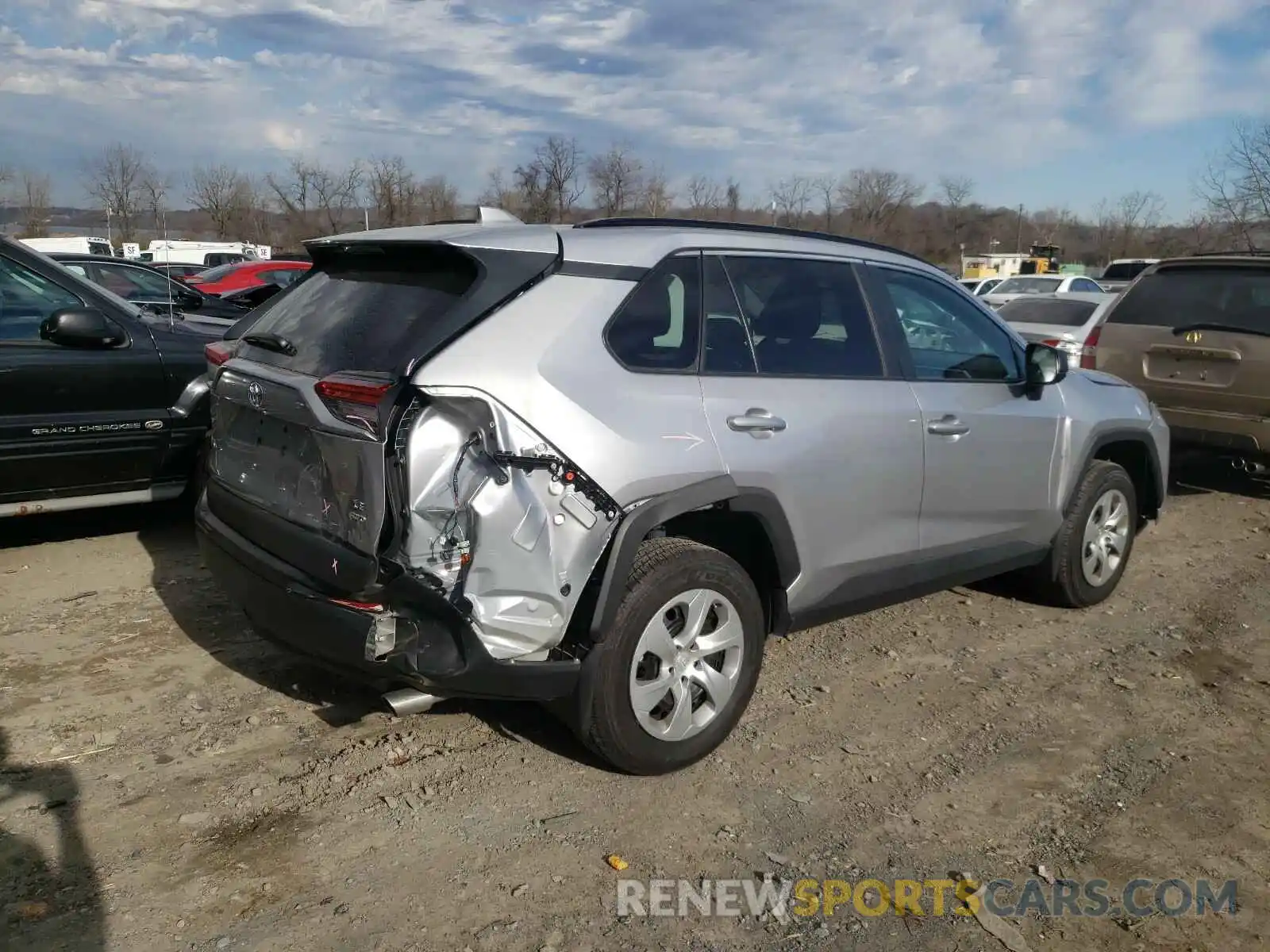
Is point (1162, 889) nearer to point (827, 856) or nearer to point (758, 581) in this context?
point (827, 856)

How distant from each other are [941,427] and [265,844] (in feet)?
9.73

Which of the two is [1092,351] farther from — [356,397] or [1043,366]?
[356,397]

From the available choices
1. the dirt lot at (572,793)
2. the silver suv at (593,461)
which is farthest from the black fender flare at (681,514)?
the dirt lot at (572,793)

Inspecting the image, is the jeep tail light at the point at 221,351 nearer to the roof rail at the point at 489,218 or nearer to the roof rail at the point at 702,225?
the roof rail at the point at 489,218

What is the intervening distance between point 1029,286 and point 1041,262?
29.7m

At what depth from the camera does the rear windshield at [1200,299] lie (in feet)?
23.8

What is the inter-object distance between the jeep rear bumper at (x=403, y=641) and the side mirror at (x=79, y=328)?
107 inches

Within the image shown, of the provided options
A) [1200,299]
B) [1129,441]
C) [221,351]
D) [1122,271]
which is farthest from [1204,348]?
[1122,271]

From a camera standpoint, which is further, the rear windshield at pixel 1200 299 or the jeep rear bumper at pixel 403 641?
the rear windshield at pixel 1200 299

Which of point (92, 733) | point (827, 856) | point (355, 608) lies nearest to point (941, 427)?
point (827, 856)

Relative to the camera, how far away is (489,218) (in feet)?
12.6

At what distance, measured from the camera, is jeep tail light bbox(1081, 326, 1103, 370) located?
811cm

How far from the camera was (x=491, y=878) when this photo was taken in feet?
9.52

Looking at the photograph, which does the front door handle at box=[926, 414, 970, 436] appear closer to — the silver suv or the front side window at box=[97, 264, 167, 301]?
the silver suv
